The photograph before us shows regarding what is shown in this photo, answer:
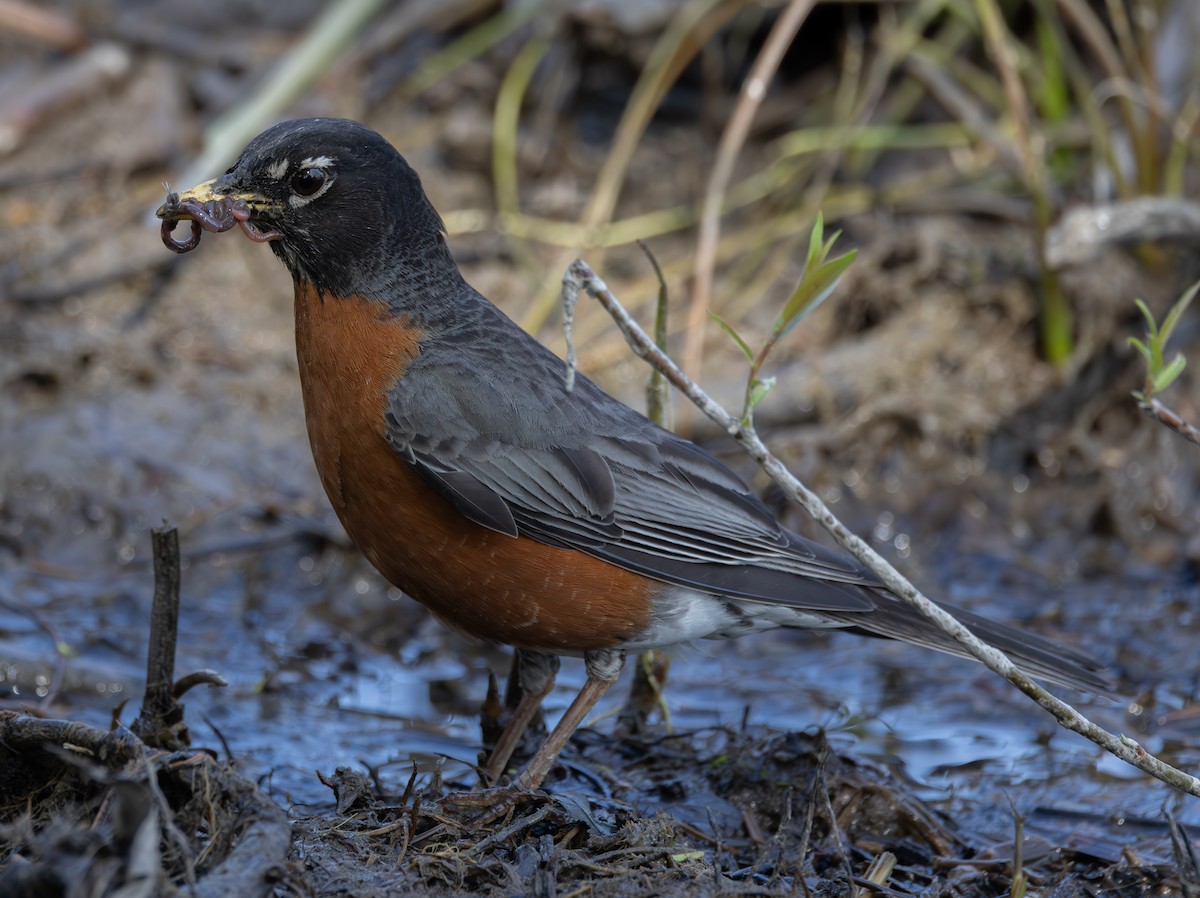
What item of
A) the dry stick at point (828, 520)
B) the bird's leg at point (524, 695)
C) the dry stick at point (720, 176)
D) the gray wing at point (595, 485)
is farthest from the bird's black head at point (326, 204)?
the dry stick at point (720, 176)

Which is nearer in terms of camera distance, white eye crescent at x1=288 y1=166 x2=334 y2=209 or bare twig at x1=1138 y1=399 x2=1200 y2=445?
bare twig at x1=1138 y1=399 x2=1200 y2=445

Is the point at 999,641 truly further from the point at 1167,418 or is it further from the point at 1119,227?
the point at 1119,227

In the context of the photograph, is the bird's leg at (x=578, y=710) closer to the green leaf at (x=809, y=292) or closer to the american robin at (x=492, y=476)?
the american robin at (x=492, y=476)

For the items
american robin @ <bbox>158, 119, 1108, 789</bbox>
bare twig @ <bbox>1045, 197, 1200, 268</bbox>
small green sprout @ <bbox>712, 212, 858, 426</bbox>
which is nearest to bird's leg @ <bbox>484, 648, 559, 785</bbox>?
american robin @ <bbox>158, 119, 1108, 789</bbox>

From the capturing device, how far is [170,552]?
161 inches

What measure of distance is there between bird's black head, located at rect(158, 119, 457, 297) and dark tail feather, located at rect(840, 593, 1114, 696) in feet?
6.04

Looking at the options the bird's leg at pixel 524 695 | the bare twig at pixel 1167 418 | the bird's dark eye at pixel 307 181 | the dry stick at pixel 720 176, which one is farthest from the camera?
the dry stick at pixel 720 176

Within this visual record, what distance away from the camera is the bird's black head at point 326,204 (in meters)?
4.15

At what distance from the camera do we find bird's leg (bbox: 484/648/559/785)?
437 centimetres

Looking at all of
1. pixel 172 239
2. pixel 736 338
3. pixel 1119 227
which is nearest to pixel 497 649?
pixel 172 239

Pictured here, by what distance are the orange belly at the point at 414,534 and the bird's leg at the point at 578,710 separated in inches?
3.7

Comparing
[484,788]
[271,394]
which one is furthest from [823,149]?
[484,788]

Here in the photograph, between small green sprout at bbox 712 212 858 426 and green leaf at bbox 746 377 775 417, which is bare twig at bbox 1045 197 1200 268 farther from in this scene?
green leaf at bbox 746 377 775 417

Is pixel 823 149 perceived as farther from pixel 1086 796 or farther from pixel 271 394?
pixel 1086 796
